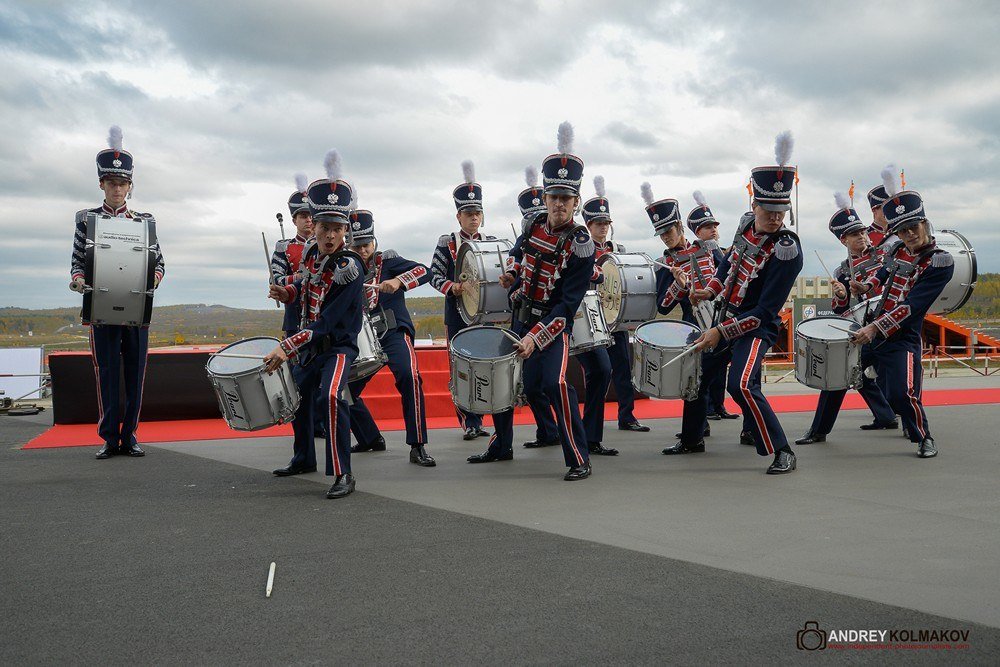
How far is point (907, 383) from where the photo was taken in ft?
22.2

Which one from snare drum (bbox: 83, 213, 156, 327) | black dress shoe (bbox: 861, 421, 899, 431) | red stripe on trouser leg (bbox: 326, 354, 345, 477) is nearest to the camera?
red stripe on trouser leg (bbox: 326, 354, 345, 477)

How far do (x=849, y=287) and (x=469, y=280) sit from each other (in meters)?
3.94

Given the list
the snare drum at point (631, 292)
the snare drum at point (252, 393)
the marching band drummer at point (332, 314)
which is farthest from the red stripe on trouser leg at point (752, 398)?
the snare drum at point (252, 393)

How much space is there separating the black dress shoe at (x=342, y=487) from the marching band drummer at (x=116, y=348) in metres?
2.71

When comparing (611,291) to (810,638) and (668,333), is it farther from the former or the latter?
(810,638)

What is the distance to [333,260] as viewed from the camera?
558cm

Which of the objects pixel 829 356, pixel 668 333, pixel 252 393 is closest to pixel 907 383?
pixel 829 356

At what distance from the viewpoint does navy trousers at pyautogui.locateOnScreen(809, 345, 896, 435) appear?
738 cm

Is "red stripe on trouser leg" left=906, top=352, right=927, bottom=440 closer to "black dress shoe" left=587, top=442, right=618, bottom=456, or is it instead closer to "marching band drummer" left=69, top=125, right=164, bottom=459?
"black dress shoe" left=587, top=442, right=618, bottom=456

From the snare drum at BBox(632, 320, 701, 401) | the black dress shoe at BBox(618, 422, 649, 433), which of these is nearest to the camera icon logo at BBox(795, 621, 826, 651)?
the snare drum at BBox(632, 320, 701, 401)

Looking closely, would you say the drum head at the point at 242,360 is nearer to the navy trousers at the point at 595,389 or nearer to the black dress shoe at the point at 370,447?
the black dress shoe at the point at 370,447

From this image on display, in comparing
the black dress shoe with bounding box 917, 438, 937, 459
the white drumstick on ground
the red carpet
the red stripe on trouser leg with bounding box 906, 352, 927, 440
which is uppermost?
the red stripe on trouser leg with bounding box 906, 352, 927, 440

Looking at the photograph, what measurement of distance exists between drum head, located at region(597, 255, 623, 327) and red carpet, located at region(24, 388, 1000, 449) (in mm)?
1641

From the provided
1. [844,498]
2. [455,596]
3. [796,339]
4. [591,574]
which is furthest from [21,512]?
[796,339]
